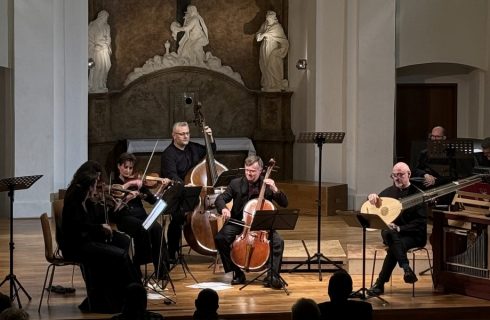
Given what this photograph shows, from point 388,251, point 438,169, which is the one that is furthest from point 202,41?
point 388,251

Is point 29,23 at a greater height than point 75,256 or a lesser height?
greater

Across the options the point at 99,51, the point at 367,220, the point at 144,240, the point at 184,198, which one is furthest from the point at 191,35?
the point at 367,220

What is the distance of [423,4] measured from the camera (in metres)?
15.4

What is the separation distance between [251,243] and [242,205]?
45 centimetres

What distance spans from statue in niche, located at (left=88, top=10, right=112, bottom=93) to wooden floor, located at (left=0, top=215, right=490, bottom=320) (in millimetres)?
4770

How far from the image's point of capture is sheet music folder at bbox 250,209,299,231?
9.27 m

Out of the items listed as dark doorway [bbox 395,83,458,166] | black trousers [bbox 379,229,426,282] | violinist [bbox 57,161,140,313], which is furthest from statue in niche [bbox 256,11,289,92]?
violinist [bbox 57,161,140,313]

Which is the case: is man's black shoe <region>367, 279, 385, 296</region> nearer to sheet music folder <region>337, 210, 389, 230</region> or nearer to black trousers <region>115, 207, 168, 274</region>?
sheet music folder <region>337, 210, 389, 230</region>

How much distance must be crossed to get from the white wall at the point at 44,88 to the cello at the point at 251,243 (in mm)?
4995

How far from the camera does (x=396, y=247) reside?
946 centimetres

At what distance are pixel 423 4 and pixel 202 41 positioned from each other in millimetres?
3554

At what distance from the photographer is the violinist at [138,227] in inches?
384

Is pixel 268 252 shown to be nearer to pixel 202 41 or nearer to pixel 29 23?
pixel 29 23

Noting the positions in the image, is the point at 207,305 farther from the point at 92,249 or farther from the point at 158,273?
the point at 158,273
